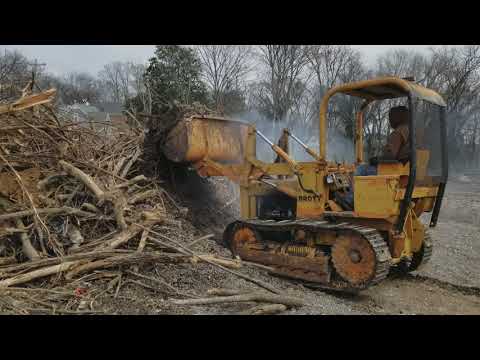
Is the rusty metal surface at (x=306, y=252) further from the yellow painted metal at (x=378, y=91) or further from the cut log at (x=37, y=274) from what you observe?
the cut log at (x=37, y=274)

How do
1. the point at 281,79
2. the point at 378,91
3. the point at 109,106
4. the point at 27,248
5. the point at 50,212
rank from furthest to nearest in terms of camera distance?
the point at 109,106 < the point at 281,79 < the point at 378,91 < the point at 50,212 < the point at 27,248

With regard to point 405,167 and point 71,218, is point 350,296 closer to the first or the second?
point 405,167

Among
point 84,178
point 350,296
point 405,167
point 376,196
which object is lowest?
point 350,296

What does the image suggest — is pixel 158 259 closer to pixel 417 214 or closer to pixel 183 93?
pixel 417 214

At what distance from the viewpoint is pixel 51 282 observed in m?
4.89

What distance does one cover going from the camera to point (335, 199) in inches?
257

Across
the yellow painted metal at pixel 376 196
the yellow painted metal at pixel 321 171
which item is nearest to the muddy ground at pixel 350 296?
the yellow painted metal at pixel 321 171

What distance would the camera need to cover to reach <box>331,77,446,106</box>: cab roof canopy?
563cm

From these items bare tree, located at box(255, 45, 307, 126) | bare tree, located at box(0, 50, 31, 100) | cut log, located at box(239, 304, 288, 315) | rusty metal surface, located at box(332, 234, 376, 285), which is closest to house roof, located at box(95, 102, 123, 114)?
bare tree, located at box(255, 45, 307, 126)

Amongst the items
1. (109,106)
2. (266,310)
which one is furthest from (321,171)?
(109,106)

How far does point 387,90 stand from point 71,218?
4869 mm

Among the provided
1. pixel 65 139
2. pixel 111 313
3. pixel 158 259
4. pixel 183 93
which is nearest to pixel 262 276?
pixel 158 259

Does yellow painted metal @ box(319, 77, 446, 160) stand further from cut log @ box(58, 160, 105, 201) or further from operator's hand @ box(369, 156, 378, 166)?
cut log @ box(58, 160, 105, 201)

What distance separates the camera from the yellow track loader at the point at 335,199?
18.7ft
